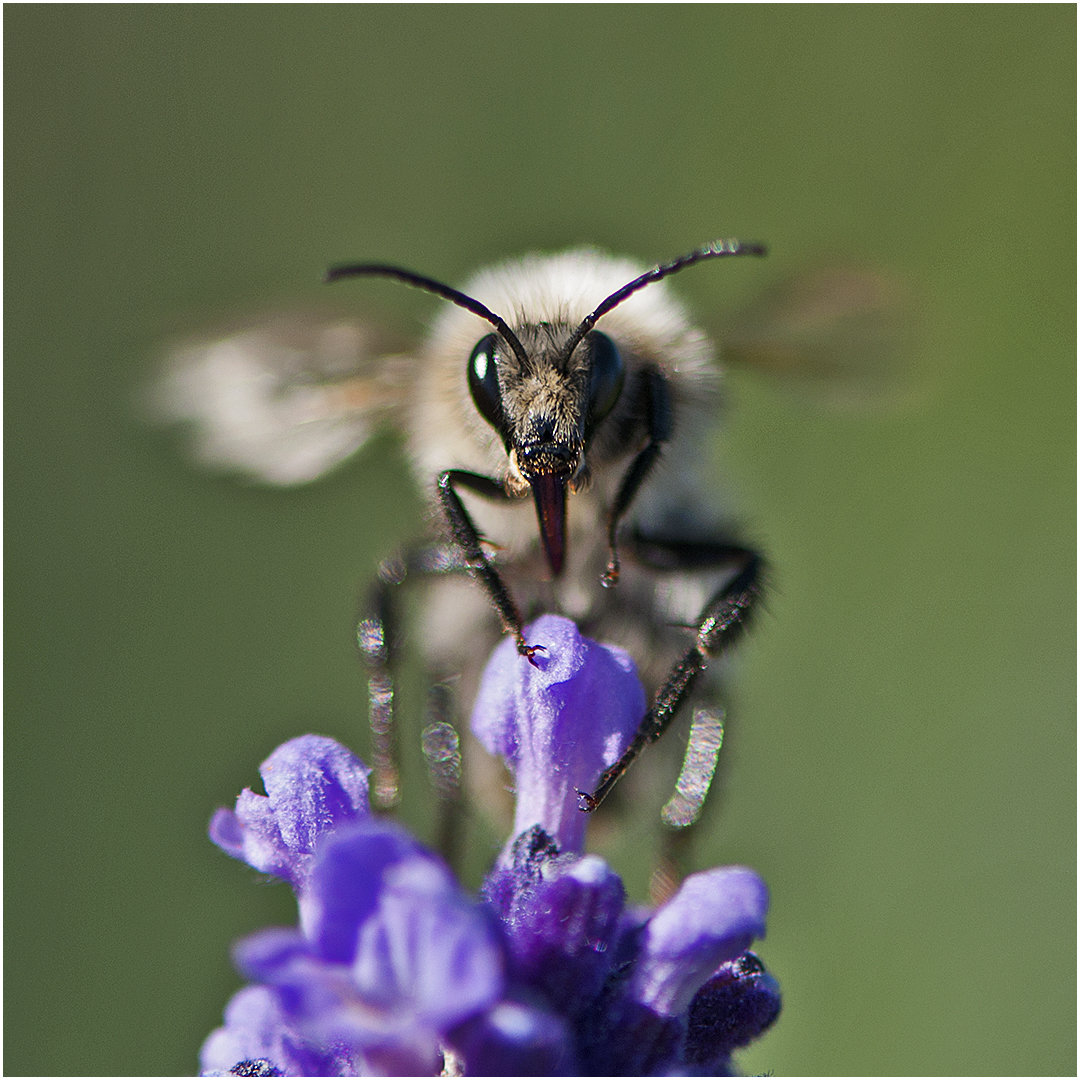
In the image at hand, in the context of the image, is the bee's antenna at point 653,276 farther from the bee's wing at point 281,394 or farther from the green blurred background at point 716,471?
the green blurred background at point 716,471

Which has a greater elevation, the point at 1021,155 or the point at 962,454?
the point at 1021,155

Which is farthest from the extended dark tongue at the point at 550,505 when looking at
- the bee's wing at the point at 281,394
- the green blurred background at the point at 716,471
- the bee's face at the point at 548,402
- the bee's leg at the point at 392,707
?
the green blurred background at the point at 716,471

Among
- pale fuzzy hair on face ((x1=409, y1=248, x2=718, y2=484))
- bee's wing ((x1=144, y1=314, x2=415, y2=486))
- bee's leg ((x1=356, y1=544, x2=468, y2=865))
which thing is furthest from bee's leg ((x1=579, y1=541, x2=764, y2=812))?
bee's wing ((x1=144, y1=314, x2=415, y2=486))

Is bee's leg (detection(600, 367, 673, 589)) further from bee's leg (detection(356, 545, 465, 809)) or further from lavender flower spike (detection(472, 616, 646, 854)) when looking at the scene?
bee's leg (detection(356, 545, 465, 809))

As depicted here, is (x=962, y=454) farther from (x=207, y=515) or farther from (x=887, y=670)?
(x=207, y=515)

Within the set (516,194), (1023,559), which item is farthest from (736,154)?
(1023,559)

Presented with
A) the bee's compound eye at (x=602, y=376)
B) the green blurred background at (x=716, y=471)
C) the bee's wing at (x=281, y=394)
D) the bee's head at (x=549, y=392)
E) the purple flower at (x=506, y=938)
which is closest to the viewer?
the purple flower at (x=506, y=938)

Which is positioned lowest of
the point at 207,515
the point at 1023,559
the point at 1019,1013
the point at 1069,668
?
the point at 1019,1013
